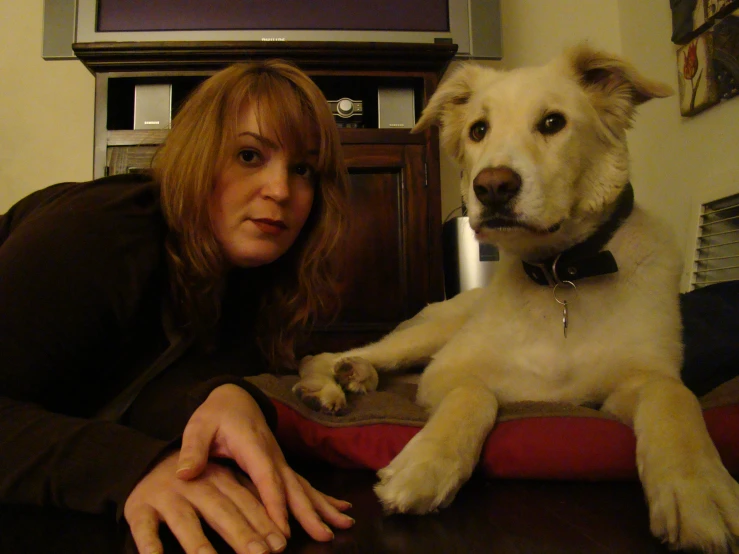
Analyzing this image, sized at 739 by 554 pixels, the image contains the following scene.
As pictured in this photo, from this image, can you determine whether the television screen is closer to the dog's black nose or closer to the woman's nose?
the woman's nose

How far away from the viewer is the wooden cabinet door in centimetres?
267

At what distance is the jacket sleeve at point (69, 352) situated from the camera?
774 mm

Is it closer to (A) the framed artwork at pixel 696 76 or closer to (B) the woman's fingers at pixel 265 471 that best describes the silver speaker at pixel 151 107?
(B) the woman's fingers at pixel 265 471

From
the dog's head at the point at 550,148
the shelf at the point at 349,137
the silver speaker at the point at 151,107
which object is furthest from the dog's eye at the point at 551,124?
the silver speaker at the point at 151,107

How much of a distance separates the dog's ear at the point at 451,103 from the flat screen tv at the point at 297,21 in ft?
4.74

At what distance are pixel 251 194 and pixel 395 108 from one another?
170cm

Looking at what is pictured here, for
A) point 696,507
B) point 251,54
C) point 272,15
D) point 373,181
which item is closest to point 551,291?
point 696,507

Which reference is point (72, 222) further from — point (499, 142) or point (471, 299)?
point (471, 299)

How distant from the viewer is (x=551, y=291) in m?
1.37

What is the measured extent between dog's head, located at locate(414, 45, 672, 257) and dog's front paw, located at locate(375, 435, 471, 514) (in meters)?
0.60

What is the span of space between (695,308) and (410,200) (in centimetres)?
143

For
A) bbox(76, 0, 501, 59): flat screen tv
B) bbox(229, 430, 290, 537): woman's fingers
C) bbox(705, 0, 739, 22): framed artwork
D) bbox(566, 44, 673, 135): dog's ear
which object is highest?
bbox(76, 0, 501, 59): flat screen tv

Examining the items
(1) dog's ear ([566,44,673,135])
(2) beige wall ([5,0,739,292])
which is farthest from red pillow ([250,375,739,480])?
(2) beige wall ([5,0,739,292])

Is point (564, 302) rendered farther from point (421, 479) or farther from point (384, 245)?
point (384, 245)
